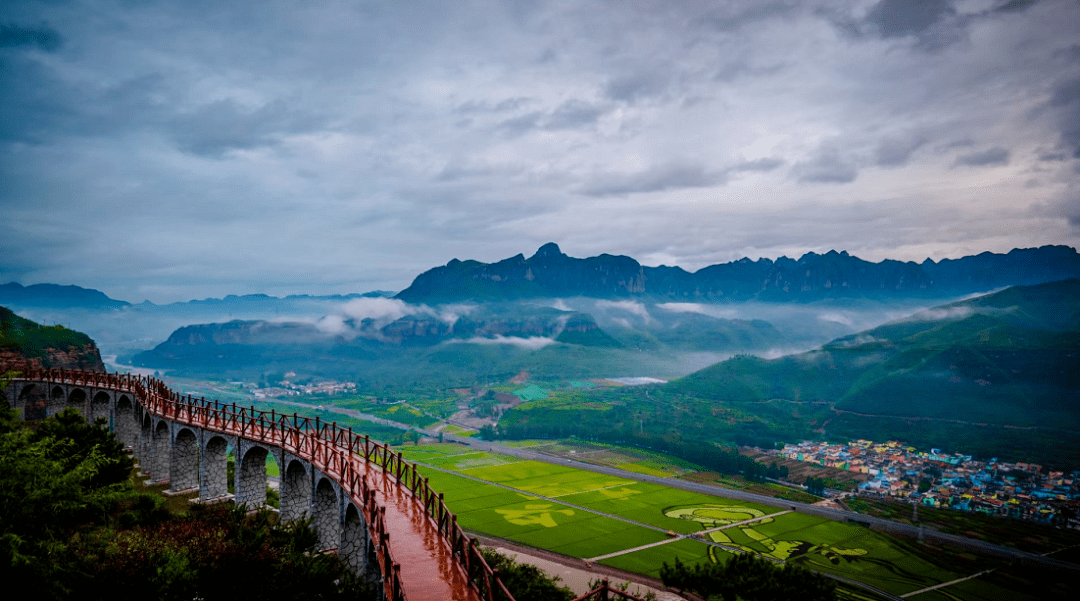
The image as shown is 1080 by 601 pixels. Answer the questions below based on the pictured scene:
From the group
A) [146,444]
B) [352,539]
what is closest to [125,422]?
[146,444]

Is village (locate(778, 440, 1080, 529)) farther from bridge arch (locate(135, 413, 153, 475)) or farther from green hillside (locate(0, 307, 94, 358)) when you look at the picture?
green hillside (locate(0, 307, 94, 358))

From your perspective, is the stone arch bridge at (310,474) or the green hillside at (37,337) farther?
the green hillside at (37,337)

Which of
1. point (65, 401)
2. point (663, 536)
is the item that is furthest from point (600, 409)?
point (65, 401)

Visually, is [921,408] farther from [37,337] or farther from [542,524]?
[37,337]

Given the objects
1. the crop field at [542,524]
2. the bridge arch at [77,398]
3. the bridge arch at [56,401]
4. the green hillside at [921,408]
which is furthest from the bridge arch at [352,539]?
the green hillside at [921,408]

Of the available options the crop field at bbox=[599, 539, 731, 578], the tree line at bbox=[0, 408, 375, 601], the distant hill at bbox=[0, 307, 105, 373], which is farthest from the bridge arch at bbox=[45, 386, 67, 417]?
the crop field at bbox=[599, 539, 731, 578]

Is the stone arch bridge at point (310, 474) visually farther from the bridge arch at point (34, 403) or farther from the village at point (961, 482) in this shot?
the village at point (961, 482)

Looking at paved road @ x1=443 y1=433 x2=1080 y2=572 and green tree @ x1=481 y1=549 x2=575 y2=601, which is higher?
green tree @ x1=481 y1=549 x2=575 y2=601

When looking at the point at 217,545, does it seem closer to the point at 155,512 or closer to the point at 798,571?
the point at 155,512

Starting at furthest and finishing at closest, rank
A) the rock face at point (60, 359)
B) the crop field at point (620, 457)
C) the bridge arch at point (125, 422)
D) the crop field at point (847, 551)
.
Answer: the crop field at point (620, 457) < the rock face at point (60, 359) < the crop field at point (847, 551) < the bridge arch at point (125, 422)
